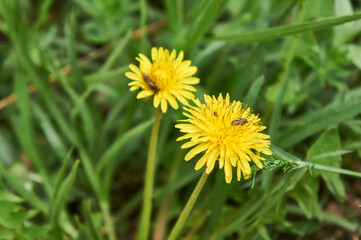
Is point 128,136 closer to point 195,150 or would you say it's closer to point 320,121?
point 195,150

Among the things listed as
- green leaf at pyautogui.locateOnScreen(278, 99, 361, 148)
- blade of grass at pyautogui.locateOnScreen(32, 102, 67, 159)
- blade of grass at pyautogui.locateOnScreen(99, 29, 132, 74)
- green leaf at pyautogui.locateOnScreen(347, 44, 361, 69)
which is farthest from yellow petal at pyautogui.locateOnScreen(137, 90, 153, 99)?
green leaf at pyautogui.locateOnScreen(347, 44, 361, 69)

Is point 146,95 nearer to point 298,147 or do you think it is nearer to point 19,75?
point 19,75

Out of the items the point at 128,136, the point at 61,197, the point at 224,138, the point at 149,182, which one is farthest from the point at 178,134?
the point at 224,138

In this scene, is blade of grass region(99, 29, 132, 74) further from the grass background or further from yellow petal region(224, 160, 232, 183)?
yellow petal region(224, 160, 232, 183)

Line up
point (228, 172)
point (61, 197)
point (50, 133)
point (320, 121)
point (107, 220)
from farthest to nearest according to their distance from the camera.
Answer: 1. point (50, 133)
2. point (107, 220)
3. point (320, 121)
4. point (61, 197)
5. point (228, 172)

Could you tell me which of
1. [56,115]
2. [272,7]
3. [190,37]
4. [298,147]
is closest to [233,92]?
[190,37]

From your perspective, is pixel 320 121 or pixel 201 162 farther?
pixel 320 121
